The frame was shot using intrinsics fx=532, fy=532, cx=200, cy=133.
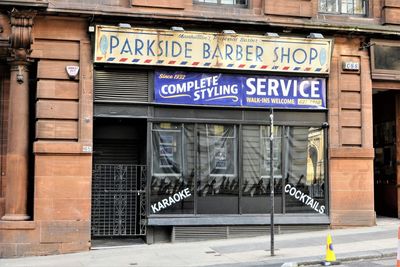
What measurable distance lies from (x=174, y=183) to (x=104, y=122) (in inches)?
99.9

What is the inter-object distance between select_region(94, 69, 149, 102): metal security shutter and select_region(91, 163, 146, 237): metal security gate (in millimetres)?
1728

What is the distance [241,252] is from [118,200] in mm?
3666

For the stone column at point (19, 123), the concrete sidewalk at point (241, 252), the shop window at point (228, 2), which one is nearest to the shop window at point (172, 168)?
the concrete sidewalk at point (241, 252)

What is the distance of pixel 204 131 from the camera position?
13867 millimetres

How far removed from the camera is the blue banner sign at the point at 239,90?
13.6 metres

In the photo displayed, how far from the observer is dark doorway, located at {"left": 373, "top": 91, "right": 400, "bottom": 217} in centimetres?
1627

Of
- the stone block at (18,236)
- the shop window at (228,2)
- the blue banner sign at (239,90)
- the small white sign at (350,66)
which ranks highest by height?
the shop window at (228,2)

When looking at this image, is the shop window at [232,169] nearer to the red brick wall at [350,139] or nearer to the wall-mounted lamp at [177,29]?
the red brick wall at [350,139]

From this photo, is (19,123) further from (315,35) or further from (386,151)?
(386,151)

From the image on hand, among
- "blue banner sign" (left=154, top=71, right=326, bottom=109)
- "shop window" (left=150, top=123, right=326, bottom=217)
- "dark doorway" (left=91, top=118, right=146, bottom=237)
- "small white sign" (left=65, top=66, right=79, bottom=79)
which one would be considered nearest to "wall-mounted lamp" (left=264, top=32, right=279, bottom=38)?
"blue banner sign" (left=154, top=71, right=326, bottom=109)

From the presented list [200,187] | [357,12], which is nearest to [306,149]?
[200,187]

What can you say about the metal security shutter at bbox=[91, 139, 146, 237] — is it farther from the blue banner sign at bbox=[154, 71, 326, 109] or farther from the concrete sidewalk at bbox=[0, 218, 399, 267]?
the blue banner sign at bbox=[154, 71, 326, 109]

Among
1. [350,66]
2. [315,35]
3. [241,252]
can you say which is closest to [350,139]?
[350,66]

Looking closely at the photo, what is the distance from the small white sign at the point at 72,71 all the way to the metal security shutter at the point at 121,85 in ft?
1.60
